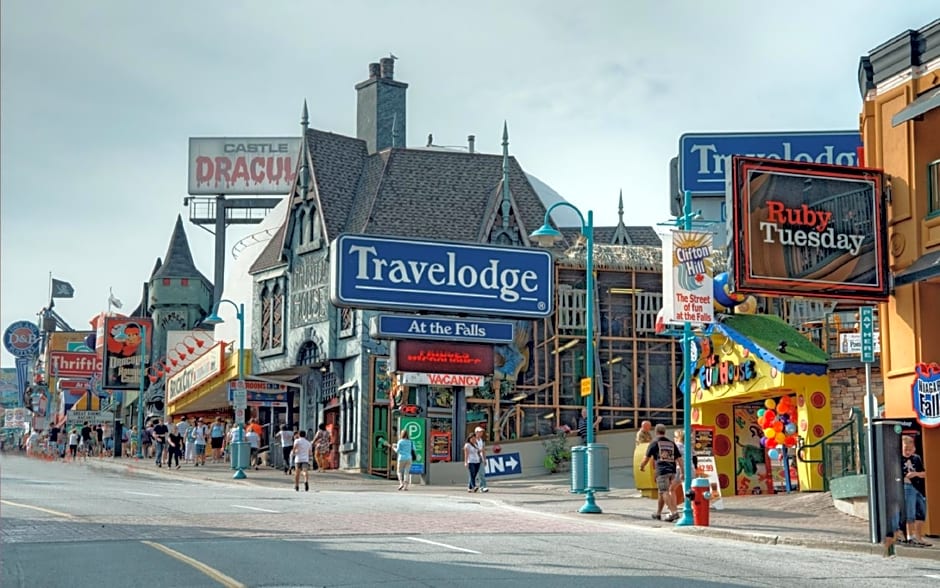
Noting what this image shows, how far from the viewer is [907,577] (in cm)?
1448

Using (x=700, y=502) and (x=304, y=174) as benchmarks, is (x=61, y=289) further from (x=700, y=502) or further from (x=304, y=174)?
(x=700, y=502)

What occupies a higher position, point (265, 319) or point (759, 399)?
point (265, 319)

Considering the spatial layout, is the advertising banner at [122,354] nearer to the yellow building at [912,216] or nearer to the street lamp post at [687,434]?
the street lamp post at [687,434]

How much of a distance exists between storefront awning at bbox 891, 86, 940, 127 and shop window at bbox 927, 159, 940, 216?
83 centimetres

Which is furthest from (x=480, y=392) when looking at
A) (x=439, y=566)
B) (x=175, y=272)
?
(x=175, y=272)

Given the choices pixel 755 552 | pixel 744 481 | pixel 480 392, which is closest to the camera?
pixel 755 552

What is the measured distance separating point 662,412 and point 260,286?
1596cm

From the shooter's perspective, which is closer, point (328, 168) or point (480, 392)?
point (480, 392)

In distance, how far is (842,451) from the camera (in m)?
24.7

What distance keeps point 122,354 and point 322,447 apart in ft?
90.4

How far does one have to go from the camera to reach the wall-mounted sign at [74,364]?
281 ft

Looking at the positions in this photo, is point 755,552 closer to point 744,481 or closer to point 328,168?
point 744,481

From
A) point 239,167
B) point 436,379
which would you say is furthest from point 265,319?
point 239,167

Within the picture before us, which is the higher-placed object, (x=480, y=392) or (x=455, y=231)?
(x=455, y=231)
